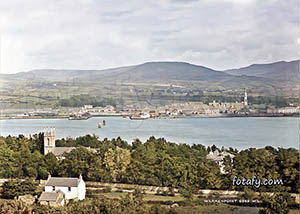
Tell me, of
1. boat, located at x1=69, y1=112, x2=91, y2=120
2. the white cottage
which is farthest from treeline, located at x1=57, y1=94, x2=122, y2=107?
the white cottage

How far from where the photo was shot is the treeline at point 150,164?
6805mm

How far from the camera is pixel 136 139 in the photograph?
7.62 meters

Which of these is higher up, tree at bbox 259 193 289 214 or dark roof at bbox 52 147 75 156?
dark roof at bbox 52 147 75 156

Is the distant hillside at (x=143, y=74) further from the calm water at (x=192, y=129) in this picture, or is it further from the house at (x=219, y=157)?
the house at (x=219, y=157)

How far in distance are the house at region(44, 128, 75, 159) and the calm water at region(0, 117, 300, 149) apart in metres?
0.12

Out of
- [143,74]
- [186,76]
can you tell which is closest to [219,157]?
[186,76]

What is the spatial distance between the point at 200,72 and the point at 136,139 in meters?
1.57

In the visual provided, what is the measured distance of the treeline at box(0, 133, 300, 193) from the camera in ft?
22.3

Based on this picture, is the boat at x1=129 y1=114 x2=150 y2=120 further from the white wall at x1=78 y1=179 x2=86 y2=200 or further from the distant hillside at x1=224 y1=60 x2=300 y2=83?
the distant hillside at x1=224 y1=60 x2=300 y2=83

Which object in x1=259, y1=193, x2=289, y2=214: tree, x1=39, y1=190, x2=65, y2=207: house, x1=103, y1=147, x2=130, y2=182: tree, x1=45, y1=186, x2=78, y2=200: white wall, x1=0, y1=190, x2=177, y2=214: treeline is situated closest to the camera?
x1=259, y1=193, x2=289, y2=214: tree

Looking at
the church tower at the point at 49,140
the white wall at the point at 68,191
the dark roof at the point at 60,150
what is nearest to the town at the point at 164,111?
the church tower at the point at 49,140

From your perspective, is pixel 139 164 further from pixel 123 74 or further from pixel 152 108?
pixel 123 74

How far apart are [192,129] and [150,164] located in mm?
937

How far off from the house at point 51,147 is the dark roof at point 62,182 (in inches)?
25.0
